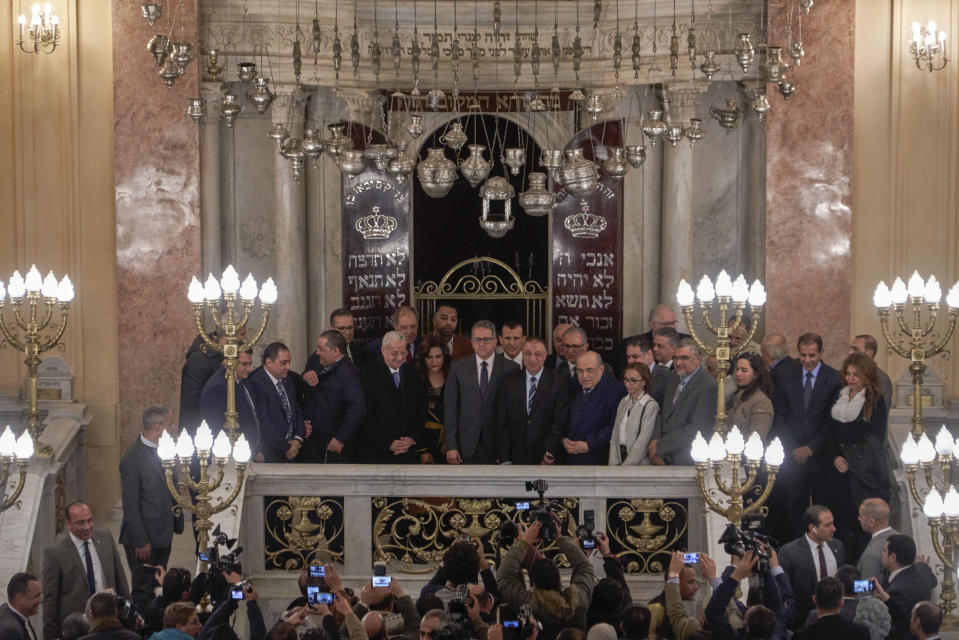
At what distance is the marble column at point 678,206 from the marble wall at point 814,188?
3.74 ft

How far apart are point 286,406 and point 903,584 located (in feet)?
16.0

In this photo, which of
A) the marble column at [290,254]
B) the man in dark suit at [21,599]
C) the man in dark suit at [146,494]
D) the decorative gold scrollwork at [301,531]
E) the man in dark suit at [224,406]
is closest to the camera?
the man in dark suit at [21,599]

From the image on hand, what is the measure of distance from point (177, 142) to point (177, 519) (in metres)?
4.37

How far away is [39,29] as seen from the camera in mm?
14180

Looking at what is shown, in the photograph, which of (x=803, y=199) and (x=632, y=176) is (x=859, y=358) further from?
(x=632, y=176)

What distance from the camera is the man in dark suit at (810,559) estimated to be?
9.73 meters

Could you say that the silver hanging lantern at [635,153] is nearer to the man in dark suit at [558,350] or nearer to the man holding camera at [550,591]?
the man in dark suit at [558,350]

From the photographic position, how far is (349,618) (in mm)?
7973

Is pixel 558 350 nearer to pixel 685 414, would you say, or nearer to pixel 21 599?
pixel 685 414

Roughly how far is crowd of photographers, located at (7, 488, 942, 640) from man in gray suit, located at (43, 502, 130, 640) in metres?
0.44

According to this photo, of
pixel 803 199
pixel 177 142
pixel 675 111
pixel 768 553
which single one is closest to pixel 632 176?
pixel 675 111

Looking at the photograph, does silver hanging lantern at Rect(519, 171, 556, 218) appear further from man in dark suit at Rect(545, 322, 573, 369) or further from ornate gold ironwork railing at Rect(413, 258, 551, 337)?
ornate gold ironwork railing at Rect(413, 258, 551, 337)

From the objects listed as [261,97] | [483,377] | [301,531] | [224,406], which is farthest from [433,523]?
[261,97]

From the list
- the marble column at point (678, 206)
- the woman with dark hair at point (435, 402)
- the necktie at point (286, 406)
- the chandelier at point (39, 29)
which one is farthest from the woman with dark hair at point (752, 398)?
the chandelier at point (39, 29)
